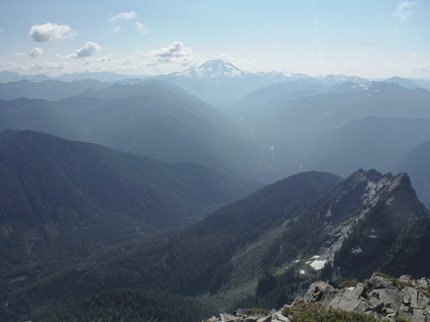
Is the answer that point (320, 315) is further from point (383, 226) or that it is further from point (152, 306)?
point (152, 306)

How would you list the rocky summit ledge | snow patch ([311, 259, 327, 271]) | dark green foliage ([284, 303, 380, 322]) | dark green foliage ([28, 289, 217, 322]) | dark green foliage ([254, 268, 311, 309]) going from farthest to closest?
snow patch ([311, 259, 327, 271]), dark green foliage ([28, 289, 217, 322]), dark green foliage ([254, 268, 311, 309]), the rocky summit ledge, dark green foliage ([284, 303, 380, 322])

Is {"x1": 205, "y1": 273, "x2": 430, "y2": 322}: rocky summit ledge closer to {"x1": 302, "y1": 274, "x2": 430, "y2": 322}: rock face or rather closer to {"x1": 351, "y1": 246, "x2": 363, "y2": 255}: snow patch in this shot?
{"x1": 302, "y1": 274, "x2": 430, "y2": 322}: rock face

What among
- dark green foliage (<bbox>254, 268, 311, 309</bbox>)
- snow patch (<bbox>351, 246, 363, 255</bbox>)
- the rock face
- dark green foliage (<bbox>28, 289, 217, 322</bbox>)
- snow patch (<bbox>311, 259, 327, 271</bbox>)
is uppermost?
the rock face

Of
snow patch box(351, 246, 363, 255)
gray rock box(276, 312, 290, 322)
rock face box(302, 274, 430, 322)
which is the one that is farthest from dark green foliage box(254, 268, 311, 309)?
gray rock box(276, 312, 290, 322)

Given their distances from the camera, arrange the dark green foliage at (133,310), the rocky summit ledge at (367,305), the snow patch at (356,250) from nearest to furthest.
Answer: the rocky summit ledge at (367,305) < the snow patch at (356,250) < the dark green foliage at (133,310)

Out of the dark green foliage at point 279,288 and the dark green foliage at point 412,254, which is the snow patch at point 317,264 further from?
the dark green foliage at point 412,254

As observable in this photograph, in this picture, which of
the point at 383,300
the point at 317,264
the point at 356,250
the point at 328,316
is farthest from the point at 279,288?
the point at 328,316

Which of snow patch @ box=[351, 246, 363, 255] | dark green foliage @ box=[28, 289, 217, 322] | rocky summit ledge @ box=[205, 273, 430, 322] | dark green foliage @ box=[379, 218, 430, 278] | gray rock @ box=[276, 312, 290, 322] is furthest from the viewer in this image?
dark green foliage @ box=[28, 289, 217, 322]

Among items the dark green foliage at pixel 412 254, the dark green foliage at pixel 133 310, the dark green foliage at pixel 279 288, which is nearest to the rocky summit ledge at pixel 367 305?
the dark green foliage at pixel 412 254
